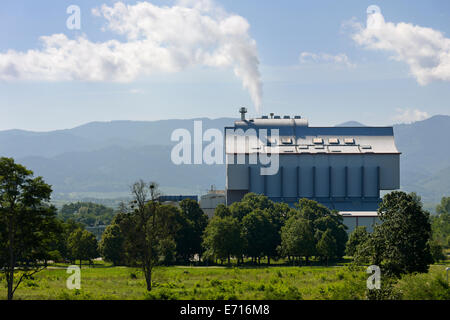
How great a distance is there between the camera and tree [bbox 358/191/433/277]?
39906 mm

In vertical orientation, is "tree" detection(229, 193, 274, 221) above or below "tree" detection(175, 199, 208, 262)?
above

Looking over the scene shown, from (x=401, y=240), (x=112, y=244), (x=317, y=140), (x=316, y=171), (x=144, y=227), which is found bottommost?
(x=112, y=244)

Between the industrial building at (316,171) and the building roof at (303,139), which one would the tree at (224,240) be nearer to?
the industrial building at (316,171)

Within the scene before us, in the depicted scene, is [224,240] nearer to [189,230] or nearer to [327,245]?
[189,230]

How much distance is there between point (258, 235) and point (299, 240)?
6136 mm

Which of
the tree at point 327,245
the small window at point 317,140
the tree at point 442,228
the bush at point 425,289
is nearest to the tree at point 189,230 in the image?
the tree at point 327,245

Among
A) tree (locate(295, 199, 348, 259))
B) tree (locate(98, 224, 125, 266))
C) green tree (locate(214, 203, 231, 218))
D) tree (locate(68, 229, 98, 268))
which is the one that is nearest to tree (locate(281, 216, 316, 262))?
tree (locate(295, 199, 348, 259))

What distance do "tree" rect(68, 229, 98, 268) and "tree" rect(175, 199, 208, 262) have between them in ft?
39.9

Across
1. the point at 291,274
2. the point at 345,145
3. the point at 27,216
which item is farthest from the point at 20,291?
the point at 345,145

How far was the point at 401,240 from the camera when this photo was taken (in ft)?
133

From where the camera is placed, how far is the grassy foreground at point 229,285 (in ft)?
115

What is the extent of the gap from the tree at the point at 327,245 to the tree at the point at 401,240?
2435cm

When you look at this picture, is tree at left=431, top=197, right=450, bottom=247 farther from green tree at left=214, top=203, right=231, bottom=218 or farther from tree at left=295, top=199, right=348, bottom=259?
green tree at left=214, top=203, right=231, bottom=218

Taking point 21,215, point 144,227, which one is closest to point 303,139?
point 144,227
